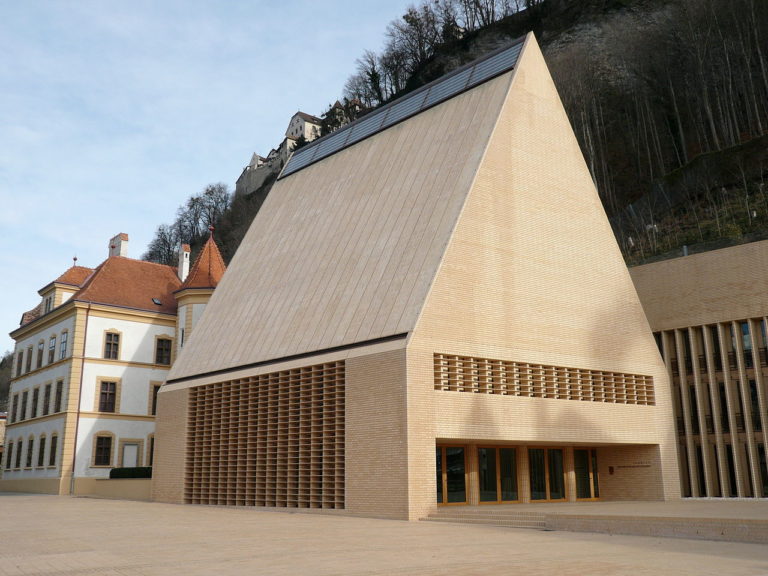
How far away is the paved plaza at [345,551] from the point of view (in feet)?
21.9

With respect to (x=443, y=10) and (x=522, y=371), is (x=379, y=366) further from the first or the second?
(x=443, y=10)

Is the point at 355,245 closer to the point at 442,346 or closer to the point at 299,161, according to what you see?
the point at 442,346

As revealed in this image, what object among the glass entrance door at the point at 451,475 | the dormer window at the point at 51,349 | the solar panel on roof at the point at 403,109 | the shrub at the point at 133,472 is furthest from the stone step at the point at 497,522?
the dormer window at the point at 51,349

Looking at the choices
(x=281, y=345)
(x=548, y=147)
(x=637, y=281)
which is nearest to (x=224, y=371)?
(x=281, y=345)

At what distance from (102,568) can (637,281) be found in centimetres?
1996

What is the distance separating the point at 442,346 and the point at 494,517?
394 cm

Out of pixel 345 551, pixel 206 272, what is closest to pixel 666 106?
pixel 206 272

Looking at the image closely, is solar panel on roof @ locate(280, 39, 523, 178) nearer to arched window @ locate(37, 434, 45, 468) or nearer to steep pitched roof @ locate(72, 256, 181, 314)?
steep pitched roof @ locate(72, 256, 181, 314)

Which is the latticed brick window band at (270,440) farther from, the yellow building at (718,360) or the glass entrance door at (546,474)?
the yellow building at (718,360)

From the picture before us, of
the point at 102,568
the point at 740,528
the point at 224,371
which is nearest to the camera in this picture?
the point at 102,568

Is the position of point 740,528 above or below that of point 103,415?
A: below

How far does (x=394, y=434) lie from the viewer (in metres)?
15.1

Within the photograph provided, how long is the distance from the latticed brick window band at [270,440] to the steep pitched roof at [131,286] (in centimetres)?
1371

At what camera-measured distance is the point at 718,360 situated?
69.7 feet
